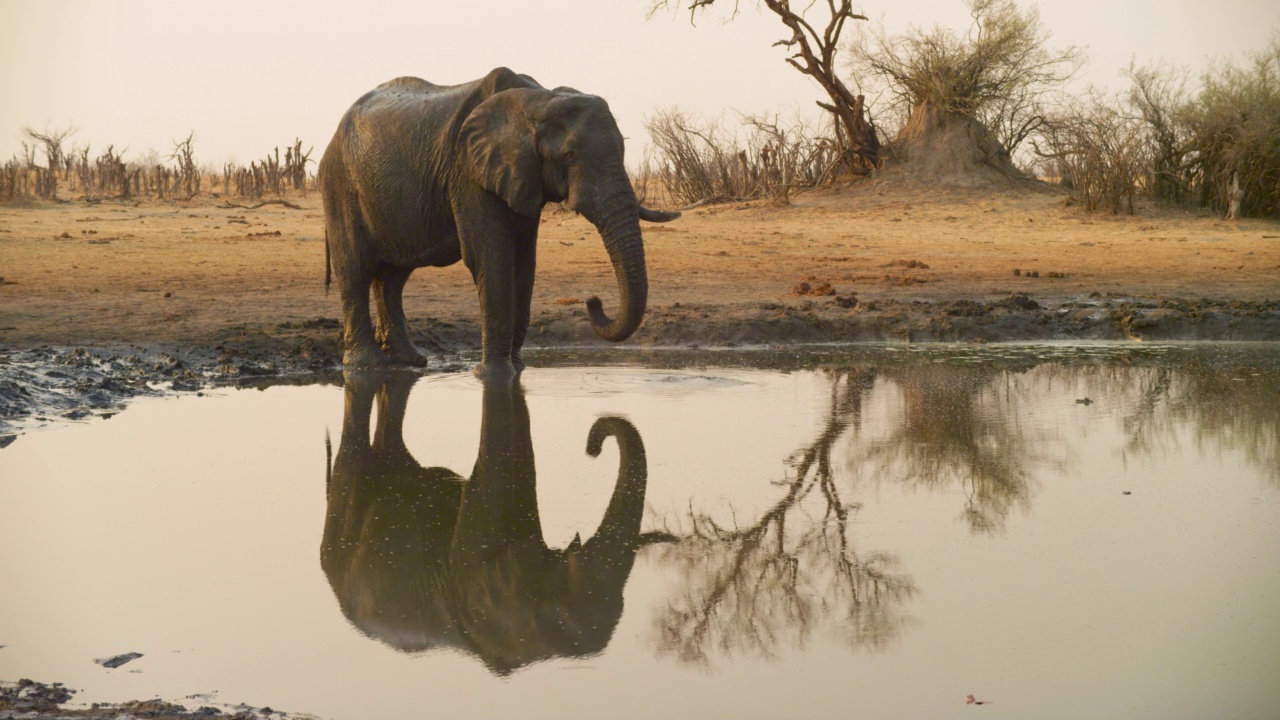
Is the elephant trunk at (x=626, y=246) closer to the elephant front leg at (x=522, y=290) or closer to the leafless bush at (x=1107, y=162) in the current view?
the elephant front leg at (x=522, y=290)

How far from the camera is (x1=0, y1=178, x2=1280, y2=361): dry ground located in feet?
37.7

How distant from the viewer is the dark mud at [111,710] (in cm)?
332

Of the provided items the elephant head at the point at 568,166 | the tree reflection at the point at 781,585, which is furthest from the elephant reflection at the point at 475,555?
the elephant head at the point at 568,166

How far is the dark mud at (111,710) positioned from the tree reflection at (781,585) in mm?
1145

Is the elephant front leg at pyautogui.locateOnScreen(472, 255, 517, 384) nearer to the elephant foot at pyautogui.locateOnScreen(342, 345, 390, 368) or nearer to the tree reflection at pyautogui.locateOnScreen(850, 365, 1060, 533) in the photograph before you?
the elephant foot at pyautogui.locateOnScreen(342, 345, 390, 368)

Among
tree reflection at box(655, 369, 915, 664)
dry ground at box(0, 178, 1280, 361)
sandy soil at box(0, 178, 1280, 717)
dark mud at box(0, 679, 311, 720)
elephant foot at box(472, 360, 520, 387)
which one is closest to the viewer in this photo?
dark mud at box(0, 679, 311, 720)

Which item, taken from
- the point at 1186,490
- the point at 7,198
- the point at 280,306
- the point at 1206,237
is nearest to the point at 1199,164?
the point at 1206,237

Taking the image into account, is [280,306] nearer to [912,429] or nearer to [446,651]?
[912,429]

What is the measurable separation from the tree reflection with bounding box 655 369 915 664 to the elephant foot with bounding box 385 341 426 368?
494cm

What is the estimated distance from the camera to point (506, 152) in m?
8.47

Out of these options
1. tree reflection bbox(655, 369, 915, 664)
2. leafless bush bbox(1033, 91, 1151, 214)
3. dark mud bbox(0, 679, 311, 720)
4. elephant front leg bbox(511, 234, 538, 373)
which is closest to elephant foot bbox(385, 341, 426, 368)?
elephant front leg bbox(511, 234, 538, 373)

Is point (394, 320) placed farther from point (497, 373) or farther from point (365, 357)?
point (497, 373)

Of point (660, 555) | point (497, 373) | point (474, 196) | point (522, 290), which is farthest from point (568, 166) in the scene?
point (660, 555)

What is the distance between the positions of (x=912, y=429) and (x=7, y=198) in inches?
800
